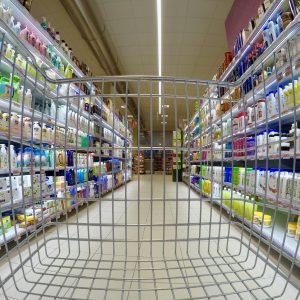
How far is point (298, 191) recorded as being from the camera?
2031 mm

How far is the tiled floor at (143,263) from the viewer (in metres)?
0.90

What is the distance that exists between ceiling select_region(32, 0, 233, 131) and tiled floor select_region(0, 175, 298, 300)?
306 cm

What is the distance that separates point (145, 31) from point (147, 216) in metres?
4.62

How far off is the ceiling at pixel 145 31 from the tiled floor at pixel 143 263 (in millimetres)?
3057

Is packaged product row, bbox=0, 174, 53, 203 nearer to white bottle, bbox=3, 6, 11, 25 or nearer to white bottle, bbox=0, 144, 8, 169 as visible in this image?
white bottle, bbox=0, 144, 8, 169

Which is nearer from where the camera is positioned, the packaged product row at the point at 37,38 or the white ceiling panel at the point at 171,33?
the packaged product row at the point at 37,38

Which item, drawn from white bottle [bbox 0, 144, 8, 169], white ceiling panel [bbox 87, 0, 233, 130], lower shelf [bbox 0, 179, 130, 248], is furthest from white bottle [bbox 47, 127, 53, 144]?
white ceiling panel [bbox 87, 0, 233, 130]

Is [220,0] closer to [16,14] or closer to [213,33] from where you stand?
[213,33]

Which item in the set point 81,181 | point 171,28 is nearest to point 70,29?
point 171,28

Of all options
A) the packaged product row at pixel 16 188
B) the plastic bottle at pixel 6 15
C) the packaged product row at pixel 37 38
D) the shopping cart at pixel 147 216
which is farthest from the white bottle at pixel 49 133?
the plastic bottle at pixel 6 15

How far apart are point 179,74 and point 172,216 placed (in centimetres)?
644

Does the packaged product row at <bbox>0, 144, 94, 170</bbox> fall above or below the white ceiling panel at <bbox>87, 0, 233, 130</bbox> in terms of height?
below

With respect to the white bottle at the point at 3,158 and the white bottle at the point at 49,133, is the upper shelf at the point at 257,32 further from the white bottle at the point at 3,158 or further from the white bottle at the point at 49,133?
the white bottle at the point at 3,158

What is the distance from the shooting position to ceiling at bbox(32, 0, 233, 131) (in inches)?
204
